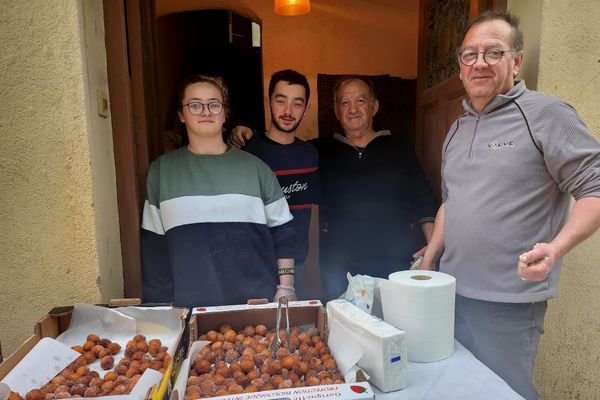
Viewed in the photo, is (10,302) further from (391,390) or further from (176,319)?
(391,390)

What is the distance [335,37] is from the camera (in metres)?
3.65

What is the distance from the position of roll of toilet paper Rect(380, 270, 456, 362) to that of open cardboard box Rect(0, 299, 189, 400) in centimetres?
60

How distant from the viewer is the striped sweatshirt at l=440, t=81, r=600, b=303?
1273mm

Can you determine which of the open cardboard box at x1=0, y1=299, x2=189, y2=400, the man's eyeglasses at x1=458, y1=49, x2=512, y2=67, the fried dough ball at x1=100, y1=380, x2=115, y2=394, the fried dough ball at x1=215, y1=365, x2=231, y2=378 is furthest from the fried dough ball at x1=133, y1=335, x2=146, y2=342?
the man's eyeglasses at x1=458, y1=49, x2=512, y2=67

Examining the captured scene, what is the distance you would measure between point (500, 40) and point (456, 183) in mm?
496

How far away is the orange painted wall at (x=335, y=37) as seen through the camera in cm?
354

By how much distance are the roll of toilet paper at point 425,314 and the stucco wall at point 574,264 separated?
870 millimetres

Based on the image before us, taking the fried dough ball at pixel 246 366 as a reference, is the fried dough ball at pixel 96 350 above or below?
below

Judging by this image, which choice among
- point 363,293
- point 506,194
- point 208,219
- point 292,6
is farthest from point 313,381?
point 292,6

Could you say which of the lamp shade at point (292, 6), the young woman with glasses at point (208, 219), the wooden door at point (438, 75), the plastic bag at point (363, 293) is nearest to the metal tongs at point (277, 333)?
the plastic bag at point (363, 293)

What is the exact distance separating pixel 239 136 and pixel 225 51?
1.88 meters

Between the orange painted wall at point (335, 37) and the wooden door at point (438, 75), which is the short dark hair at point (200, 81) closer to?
the wooden door at point (438, 75)

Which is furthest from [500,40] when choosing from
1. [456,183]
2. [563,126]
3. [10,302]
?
[10,302]

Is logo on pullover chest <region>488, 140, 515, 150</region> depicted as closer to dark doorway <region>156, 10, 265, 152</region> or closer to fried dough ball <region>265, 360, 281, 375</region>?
fried dough ball <region>265, 360, 281, 375</region>
